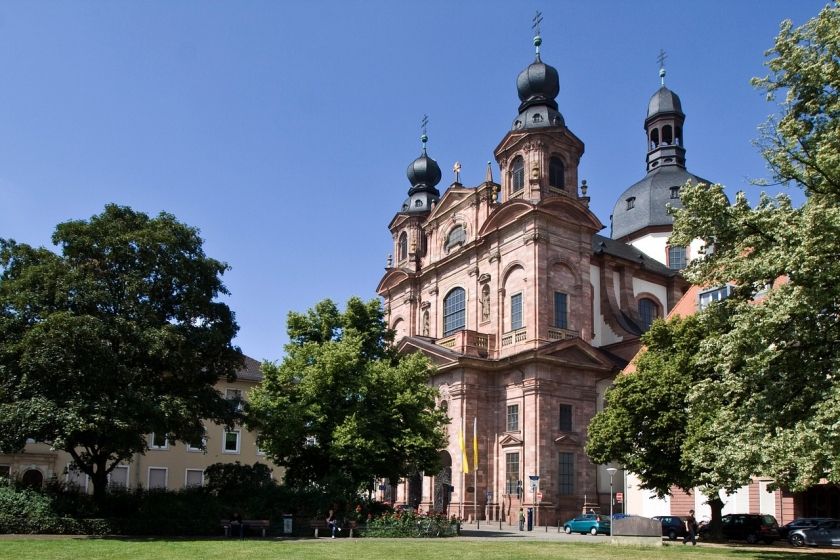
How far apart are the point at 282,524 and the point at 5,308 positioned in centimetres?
1357

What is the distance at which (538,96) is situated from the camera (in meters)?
55.1

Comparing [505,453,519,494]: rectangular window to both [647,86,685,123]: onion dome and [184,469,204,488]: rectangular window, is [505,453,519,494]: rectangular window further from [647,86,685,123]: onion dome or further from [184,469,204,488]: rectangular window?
[647,86,685,123]: onion dome

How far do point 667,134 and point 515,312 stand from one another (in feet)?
103

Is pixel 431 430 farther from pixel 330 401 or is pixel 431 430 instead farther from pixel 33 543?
pixel 33 543

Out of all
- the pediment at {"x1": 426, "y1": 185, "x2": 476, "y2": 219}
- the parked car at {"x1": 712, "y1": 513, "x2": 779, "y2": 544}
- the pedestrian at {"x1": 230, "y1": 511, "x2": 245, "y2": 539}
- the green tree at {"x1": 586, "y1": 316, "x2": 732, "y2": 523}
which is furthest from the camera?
the pediment at {"x1": 426, "y1": 185, "x2": 476, "y2": 219}

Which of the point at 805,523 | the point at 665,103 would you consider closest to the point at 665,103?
the point at 665,103

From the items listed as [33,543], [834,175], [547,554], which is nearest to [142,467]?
[33,543]

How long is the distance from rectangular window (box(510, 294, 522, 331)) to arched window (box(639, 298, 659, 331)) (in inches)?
470

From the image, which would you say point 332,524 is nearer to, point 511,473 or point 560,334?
point 511,473

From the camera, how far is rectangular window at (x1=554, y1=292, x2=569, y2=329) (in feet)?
165

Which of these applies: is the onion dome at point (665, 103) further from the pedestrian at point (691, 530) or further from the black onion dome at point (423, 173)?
the pedestrian at point (691, 530)

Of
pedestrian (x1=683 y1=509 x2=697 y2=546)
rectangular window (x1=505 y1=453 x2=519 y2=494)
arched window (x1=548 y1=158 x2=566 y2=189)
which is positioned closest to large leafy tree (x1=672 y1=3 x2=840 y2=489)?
pedestrian (x1=683 y1=509 x2=697 y2=546)

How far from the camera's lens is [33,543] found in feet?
79.8

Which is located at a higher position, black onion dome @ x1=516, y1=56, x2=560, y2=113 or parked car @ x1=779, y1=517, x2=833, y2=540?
black onion dome @ x1=516, y1=56, x2=560, y2=113
